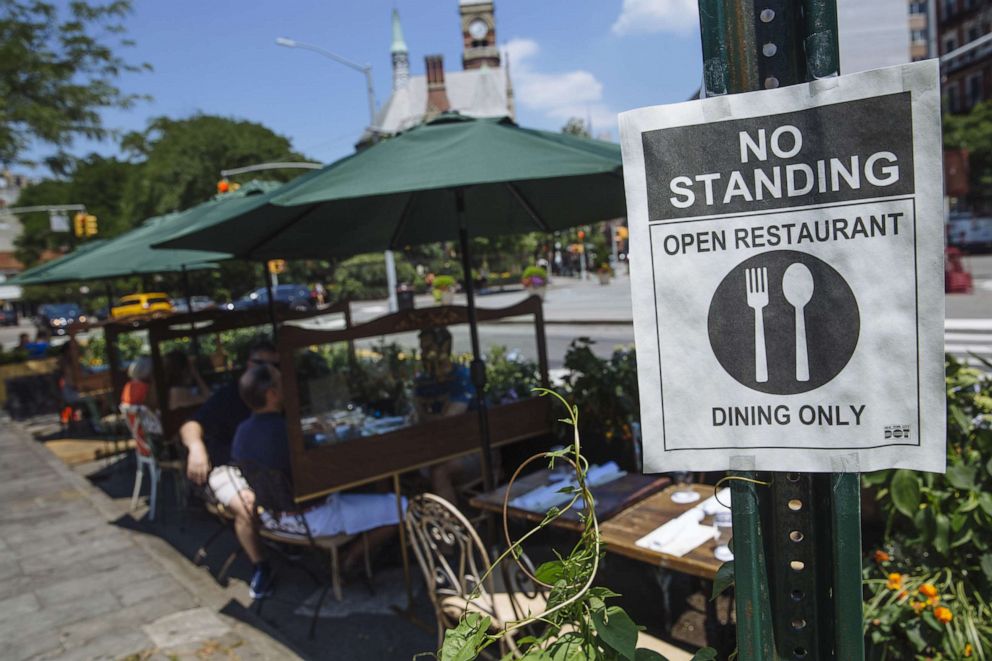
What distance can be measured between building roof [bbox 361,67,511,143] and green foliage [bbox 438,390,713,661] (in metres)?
60.4

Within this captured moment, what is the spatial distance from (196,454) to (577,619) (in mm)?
4316

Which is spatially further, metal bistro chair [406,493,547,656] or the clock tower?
the clock tower

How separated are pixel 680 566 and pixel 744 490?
1.75 meters

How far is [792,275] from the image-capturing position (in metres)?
0.99

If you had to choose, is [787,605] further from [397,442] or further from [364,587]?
[364,587]

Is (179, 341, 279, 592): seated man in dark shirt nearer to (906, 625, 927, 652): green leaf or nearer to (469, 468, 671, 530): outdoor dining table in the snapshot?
(469, 468, 671, 530): outdoor dining table

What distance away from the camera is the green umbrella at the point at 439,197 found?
3068 mm

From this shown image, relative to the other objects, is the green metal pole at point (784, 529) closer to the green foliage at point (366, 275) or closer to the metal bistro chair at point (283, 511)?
the metal bistro chair at point (283, 511)

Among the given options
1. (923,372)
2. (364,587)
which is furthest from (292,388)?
(923,372)

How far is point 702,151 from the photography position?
102 cm

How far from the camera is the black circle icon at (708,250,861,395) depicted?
0.98 metres

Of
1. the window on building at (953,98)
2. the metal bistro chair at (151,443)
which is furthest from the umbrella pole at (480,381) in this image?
the window on building at (953,98)

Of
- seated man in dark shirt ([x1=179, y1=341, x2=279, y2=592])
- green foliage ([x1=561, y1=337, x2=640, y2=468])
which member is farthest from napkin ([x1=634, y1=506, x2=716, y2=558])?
seated man in dark shirt ([x1=179, y1=341, x2=279, y2=592])

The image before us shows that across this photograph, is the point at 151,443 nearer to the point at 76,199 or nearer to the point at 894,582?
the point at 894,582
